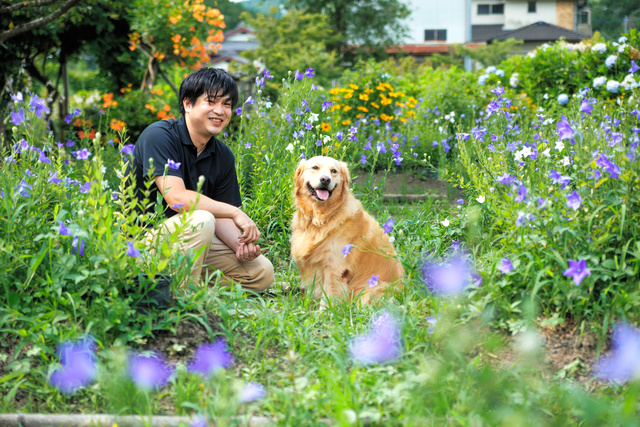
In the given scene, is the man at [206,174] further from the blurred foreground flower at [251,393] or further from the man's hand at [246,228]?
A: the blurred foreground flower at [251,393]

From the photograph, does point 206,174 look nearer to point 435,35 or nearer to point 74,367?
point 74,367

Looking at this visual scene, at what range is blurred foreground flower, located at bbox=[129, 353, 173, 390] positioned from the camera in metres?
1.92

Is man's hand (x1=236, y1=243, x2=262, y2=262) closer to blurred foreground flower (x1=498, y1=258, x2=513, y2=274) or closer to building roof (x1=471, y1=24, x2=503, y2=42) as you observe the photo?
blurred foreground flower (x1=498, y1=258, x2=513, y2=274)

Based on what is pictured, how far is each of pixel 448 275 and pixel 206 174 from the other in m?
1.87

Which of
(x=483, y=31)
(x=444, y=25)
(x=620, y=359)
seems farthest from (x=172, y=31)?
(x=483, y=31)

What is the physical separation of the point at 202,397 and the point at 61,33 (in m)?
8.73

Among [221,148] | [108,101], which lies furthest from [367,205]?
[108,101]

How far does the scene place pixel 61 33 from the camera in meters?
8.84

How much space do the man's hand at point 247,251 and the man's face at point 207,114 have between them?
29.1 inches

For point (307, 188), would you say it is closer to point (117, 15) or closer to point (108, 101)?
point (108, 101)

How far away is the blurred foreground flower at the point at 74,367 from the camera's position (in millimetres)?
2006

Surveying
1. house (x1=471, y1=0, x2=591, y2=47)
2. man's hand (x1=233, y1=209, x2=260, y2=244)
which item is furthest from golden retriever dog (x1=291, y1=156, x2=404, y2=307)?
house (x1=471, y1=0, x2=591, y2=47)

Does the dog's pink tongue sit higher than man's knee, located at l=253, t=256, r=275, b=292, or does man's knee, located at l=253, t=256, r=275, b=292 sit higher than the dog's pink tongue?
the dog's pink tongue

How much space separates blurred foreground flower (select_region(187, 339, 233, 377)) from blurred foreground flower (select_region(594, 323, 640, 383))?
149cm
